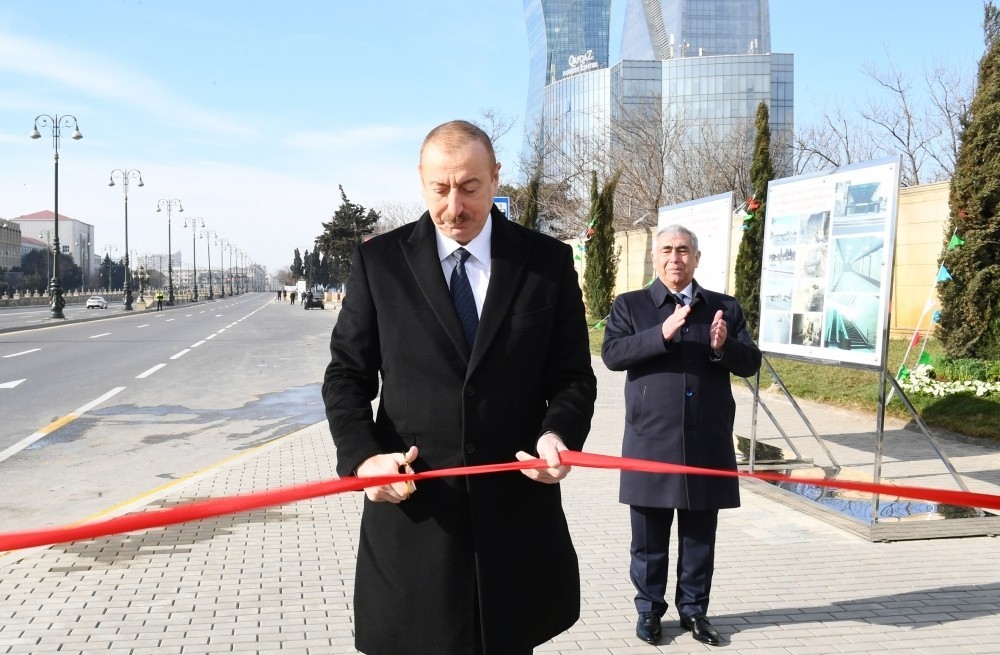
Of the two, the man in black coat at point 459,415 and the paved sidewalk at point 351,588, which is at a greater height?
the man in black coat at point 459,415

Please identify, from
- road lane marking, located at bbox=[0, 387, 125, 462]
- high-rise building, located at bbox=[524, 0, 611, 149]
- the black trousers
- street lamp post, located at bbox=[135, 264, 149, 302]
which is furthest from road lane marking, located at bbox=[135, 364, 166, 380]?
high-rise building, located at bbox=[524, 0, 611, 149]

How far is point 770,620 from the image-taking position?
184 inches

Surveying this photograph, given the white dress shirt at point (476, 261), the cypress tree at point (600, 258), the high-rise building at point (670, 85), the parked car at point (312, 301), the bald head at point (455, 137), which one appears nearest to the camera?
the bald head at point (455, 137)

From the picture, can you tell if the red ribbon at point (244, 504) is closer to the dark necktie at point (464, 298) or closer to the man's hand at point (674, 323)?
the dark necktie at point (464, 298)

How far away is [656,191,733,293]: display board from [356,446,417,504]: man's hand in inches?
245

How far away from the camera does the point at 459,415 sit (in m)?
2.47

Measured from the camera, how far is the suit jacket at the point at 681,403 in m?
4.50

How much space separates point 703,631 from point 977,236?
9403mm

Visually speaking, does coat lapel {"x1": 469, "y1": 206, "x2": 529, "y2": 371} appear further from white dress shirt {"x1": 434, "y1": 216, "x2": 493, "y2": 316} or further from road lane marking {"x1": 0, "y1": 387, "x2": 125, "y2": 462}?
road lane marking {"x1": 0, "y1": 387, "x2": 125, "y2": 462}

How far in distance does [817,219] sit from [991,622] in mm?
3507

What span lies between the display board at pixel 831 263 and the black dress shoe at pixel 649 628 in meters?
3.03

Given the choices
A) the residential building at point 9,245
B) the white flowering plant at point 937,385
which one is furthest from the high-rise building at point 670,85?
the residential building at point 9,245

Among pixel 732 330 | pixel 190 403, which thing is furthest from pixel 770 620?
pixel 190 403

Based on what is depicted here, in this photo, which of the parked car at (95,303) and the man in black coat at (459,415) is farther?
the parked car at (95,303)
